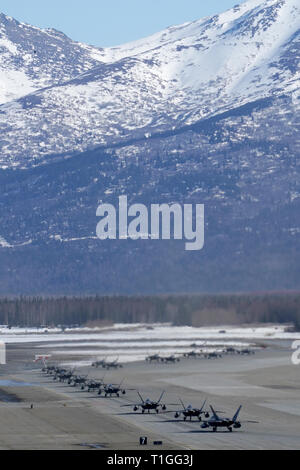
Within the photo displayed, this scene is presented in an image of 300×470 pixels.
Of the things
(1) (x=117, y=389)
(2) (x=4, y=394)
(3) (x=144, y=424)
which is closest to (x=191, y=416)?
(3) (x=144, y=424)

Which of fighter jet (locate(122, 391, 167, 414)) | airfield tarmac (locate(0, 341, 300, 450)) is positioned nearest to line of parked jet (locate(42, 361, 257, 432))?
fighter jet (locate(122, 391, 167, 414))

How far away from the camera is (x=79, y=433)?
5197 inches

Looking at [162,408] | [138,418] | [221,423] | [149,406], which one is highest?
[149,406]

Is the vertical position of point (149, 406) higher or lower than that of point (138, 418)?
higher

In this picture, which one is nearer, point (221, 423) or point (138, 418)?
point (221, 423)

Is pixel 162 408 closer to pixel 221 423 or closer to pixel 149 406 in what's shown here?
pixel 149 406

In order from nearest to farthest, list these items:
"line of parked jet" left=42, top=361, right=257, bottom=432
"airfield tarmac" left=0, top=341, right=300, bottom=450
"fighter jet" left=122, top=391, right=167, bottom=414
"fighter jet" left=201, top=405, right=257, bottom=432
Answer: "airfield tarmac" left=0, top=341, right=300, bottom=450 < "fighter jet" left=201, top=405, right=257, bottom=432 < "line of parked jet" left=42, top=361, right=257, bottom=432 < "fighter jet" left=122, top=391, right=167, bottom=414

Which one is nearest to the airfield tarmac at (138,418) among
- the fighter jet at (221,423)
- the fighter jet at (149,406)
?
the fighter jet at (221,423)

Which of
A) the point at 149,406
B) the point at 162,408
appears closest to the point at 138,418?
the point at 149,406

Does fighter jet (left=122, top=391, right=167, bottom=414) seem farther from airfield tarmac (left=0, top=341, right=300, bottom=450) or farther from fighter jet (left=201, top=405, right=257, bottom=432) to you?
fighter jet (left=201, top=405, right=257, bottom=432)

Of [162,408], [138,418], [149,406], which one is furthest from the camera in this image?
[162,408]
